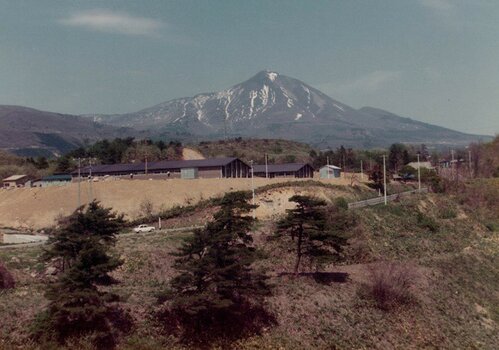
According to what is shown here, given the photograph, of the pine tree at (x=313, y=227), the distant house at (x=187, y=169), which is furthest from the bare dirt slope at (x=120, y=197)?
the pine tree at (x=313, y=227)

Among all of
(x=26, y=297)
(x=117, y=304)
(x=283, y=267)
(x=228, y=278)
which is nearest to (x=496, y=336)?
(x=283, y=267)

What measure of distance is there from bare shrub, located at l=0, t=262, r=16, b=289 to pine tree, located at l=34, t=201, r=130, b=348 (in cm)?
466

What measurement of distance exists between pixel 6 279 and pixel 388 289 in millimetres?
20432

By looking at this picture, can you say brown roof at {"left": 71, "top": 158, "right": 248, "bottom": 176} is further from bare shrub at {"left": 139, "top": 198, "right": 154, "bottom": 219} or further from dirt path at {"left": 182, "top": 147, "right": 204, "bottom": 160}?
dirt path at {"left": 182, "top": 147, "right": 204, "bottom": 160}

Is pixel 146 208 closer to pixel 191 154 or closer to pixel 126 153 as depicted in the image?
pixel 126 153

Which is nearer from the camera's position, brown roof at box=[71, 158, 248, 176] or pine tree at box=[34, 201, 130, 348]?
pine tree at box=[34, 201, 130, 348]

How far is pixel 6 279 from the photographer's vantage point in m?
27.9

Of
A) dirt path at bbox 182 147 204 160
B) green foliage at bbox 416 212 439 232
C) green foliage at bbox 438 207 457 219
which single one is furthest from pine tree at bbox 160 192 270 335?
dirt path at bbox 182 147 204 160

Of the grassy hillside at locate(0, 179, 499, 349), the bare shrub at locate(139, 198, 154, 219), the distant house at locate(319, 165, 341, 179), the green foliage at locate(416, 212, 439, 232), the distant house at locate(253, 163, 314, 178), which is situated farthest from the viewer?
the distant house at locate(319, 165, 341, 179)

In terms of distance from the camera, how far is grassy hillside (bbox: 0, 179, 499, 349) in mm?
25000

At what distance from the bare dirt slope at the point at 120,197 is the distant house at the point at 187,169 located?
8.37 metres

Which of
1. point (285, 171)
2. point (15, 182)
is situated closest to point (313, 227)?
point (285, 171)

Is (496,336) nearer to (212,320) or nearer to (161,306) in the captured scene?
(212,320)

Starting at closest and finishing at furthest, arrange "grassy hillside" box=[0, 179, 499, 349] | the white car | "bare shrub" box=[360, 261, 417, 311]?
"grassy hillside" box=[0, 179, 499, 349] → "bare shrub" box=[360, 261, 417, 311] → the white car
